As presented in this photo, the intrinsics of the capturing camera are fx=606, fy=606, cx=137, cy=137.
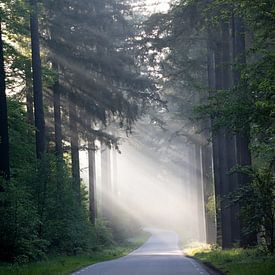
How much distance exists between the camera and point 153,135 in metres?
61.6

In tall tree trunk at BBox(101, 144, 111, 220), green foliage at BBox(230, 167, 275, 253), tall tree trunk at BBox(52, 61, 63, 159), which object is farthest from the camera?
tall tree trunk at BBox(101, 144, 111, 220)

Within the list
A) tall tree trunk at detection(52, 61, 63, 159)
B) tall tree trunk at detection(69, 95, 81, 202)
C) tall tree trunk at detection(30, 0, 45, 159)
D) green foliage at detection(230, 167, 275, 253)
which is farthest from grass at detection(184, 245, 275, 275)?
tall tree trunk at detection(69, 95, 81, 202)

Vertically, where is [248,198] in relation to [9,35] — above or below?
below

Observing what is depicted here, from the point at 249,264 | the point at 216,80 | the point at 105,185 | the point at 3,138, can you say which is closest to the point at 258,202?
the point at 249,264

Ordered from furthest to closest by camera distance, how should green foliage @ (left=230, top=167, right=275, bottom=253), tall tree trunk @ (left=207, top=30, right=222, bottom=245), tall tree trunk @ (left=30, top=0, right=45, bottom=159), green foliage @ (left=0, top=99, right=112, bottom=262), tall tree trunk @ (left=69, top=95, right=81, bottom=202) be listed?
1. tall tree trunk @ (left=69, top=95, right=81, bottom=202)
2. tall tree trunk @ (left=207, top=30, right=222, bottom=245)
3. tall tree trunk @ (left=30, top=0, right=45, bottom=159)
4. green foliage @ (left=0, top=99, right=112, bottom=262)
5. green foliage @ (left=230, top=167, right=275, bottom=253)

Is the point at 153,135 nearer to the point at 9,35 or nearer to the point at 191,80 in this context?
the point at 191,80

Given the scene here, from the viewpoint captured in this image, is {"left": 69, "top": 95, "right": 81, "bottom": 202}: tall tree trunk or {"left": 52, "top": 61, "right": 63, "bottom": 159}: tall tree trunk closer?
{"left": 52, "top": 61, "right": 63, "bottom": 159}: tall tree trunk

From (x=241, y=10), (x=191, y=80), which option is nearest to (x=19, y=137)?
(x=191, y=80)

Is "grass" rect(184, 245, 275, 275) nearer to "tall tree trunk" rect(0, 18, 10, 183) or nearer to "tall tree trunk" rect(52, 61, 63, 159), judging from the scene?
"tall tree trunk" rect(0, 18, 10, 183)

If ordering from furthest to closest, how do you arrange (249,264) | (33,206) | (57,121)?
(57,121) → (33,206) → (249,264)

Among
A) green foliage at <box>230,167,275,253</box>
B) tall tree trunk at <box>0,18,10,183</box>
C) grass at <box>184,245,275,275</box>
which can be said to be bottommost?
grass at <box>184,245,275,275</box>

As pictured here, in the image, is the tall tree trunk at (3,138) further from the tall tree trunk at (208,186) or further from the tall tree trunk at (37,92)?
the tall tree trunk at (208,186)

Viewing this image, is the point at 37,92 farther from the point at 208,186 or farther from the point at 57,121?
the point at 208,186

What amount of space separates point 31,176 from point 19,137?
4.02 meters
